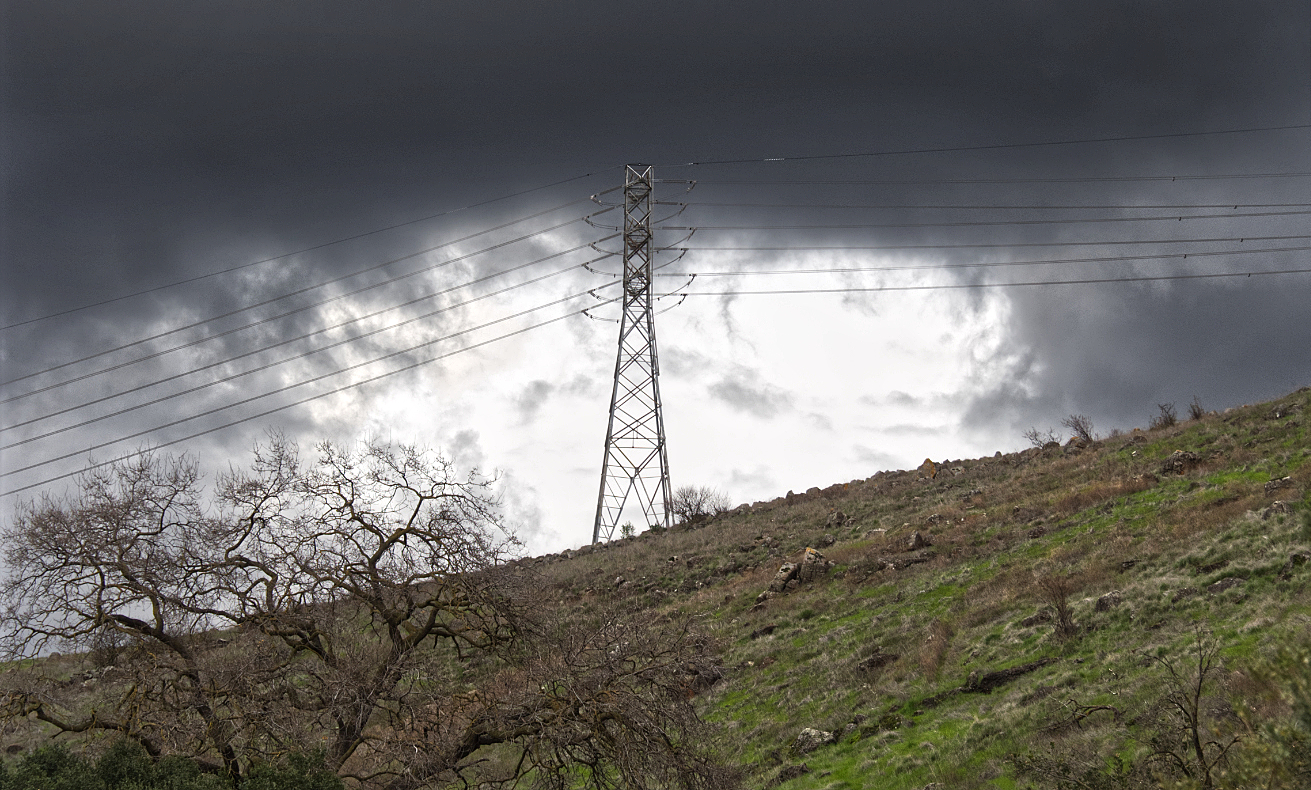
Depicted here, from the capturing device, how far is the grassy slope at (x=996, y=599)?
14.3 meters

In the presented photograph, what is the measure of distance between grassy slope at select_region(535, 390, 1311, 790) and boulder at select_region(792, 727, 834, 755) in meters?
0.27

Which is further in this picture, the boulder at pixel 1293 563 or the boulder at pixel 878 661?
the boulder at pixel 878 661

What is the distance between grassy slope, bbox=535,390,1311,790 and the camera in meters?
14.3

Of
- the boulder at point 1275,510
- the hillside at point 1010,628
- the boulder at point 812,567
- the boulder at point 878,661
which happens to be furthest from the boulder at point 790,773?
the boulder at point 812,567

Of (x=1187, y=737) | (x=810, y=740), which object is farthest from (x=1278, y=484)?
(x=1187, y=737)

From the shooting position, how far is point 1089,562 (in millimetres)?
21203

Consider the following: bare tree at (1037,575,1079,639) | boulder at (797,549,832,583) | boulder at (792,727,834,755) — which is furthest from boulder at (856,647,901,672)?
boulder at (797,549,832,583)

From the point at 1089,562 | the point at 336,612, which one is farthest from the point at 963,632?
the point at 336,612

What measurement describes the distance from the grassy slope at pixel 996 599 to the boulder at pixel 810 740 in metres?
0.27

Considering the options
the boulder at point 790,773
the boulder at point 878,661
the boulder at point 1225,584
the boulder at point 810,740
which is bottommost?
the boulder at point 790,773

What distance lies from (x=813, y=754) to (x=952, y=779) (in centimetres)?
378

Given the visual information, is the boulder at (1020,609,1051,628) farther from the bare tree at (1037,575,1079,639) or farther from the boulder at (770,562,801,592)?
the boulder at (770,562,801,592)

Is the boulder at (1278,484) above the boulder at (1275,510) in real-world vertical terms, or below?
above

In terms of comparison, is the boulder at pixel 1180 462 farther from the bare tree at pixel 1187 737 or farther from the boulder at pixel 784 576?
the bare tree at pixel 1187 737
